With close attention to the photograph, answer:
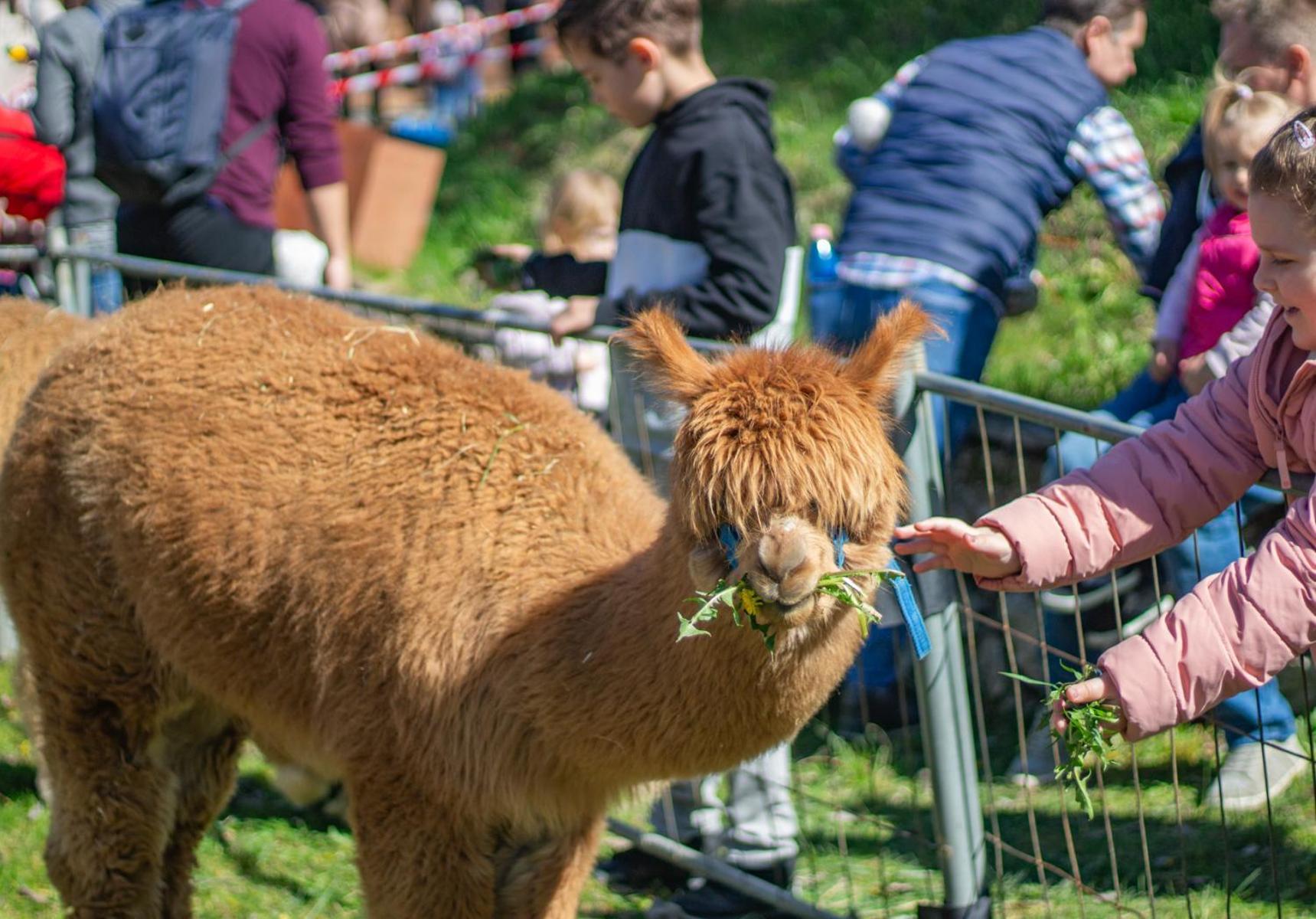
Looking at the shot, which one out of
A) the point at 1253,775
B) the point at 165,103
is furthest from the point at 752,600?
the point at 165,103

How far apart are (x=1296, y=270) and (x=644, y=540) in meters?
1.45

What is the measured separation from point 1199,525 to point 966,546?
46 centimetres

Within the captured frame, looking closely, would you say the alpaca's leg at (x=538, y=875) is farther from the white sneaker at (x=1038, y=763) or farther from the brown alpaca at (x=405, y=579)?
the white sneaker at (x=1038, y=763)

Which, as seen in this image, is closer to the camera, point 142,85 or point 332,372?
point 332,372

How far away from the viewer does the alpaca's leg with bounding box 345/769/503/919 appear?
3.09 meters

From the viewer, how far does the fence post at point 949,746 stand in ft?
11.3

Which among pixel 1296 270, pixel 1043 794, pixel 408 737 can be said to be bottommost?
pixel 1043 794

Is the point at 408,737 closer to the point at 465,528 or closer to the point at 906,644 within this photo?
the point at 465,528

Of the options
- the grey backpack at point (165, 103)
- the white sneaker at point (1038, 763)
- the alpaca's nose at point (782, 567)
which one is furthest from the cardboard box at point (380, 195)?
the alpaca's nose at point (782, 567)

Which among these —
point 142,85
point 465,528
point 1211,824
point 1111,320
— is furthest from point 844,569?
point 1111,320

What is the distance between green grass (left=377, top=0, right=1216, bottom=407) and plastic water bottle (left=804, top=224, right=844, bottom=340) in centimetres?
191

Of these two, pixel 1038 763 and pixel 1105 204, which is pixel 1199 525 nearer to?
pixel 1038 763

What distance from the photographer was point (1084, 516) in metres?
2.62

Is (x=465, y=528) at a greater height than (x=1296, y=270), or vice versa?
(x=1296, y=270)
